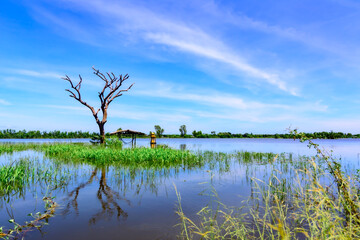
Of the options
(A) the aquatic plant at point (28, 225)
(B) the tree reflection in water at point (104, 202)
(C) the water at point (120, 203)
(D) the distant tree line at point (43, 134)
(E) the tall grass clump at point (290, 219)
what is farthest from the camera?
(D) the distant tree line at point (43, 134)

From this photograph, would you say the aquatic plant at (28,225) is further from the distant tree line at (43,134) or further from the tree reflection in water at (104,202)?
the distant tree line at (43,134)

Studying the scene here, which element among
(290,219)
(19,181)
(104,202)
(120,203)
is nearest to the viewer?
(290,219)

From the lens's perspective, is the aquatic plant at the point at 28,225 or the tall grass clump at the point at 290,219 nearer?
the tall grass clump at the point at 290,219

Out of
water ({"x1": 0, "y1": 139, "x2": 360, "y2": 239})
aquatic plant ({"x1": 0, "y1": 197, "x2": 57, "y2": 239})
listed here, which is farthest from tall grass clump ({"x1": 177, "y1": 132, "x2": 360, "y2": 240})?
aquatic plant ({"x1": 0, "y1": 197, "x2": 57, "y2": 239})

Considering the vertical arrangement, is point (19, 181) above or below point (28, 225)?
above

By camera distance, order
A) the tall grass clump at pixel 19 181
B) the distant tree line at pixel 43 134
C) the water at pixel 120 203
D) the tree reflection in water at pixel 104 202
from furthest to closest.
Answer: the distant tree line at pixel 43 134
the tall grass clump at pixel 19 181
the tree reflection in water at pixel 104 202
the water at pixel 120 203

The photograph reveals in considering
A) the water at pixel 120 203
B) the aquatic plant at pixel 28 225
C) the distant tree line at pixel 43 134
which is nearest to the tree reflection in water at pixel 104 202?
the water at pixel 120 203

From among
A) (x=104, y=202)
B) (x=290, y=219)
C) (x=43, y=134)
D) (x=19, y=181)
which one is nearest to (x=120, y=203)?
(x=104, y=202)

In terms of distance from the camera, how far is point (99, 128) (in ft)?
Answer: 98.5

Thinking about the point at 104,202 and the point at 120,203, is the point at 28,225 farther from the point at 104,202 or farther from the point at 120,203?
the point at 120,203

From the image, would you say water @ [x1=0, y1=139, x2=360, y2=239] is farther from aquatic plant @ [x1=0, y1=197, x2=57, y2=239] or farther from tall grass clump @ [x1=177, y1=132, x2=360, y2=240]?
tall grass clump @ [x1=177, y1=132, x2=360, y2=240]

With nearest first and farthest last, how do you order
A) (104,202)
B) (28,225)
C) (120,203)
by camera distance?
(28,225), (120,203), (104,202)

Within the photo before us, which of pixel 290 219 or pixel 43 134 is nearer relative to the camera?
pixel 290 219

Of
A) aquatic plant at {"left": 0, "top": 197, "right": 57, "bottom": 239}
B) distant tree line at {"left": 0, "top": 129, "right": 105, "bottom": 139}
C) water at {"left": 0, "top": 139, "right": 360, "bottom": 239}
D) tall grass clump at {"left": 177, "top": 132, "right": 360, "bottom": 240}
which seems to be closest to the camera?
tall grass clump at {"left": 177, "top": 132, "right": 360, "bottom": 240}
